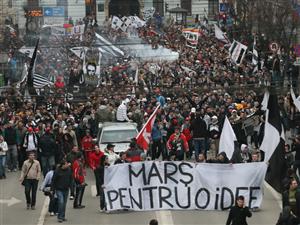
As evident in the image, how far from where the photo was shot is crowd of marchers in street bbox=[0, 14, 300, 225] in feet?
67.4

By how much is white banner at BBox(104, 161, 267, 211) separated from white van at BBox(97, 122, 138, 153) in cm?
536

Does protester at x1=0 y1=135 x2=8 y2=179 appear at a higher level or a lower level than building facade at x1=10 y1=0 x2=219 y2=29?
higher

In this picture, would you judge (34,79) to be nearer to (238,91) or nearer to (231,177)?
(238,91)

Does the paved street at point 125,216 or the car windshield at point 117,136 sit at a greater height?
the car windshield at point 117,136

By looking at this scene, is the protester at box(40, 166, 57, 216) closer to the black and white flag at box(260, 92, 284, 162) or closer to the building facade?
the black and white flag at box(260, 92, 284, 162)

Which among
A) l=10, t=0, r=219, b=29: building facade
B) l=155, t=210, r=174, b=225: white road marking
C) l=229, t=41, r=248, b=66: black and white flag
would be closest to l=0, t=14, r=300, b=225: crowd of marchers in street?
l=229, t=41, r=248, b=66: black and white flag

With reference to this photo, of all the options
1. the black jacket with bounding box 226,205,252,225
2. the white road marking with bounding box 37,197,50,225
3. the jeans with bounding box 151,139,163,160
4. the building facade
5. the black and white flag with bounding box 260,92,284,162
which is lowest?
the building facade

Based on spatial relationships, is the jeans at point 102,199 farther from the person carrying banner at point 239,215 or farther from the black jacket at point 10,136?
the black jacket at point 10,136

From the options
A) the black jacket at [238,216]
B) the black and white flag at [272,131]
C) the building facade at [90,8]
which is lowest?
the building facade at [90,8]

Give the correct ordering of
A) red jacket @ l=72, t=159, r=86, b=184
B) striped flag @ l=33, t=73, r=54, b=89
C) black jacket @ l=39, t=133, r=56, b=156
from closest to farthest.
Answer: red jacket @ l=72, t=159, r=86, b=184 → black jacket @ l=39, t=133, r=56, b=156 → striped flag @ l=33, t=73, r=54, b=89

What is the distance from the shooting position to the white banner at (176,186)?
792 inches

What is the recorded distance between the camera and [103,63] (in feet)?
160

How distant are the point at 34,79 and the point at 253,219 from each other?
18.7 m

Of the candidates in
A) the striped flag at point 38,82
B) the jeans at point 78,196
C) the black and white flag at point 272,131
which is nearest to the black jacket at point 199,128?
the jeans at point 78,196
